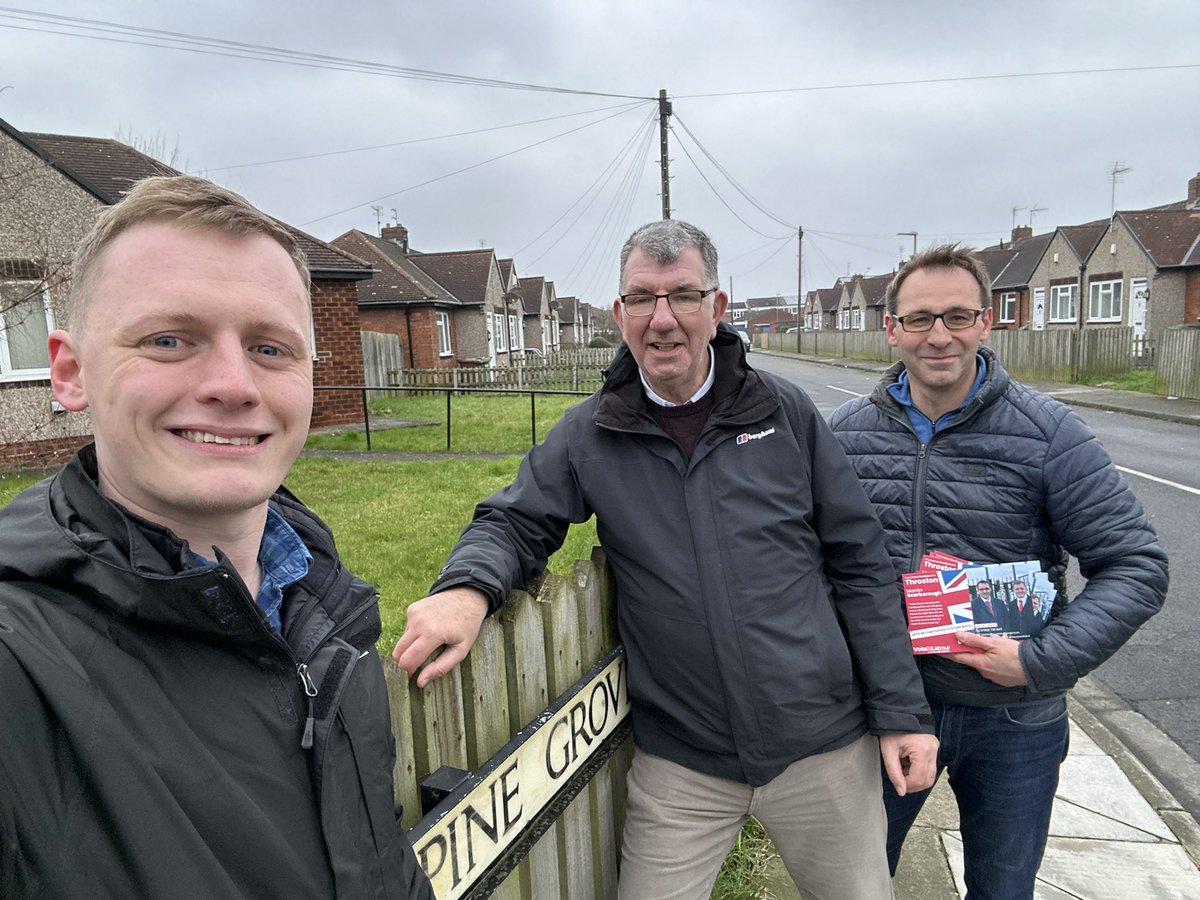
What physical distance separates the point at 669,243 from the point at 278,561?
4.62 feet

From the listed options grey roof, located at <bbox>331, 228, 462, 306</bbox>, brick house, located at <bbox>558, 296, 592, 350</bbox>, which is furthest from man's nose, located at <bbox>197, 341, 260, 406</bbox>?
brick house, located at <bbox>558, 296, 592, 350</bbox>

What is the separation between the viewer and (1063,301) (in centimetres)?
3622

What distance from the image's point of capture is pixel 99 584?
2.88 feet

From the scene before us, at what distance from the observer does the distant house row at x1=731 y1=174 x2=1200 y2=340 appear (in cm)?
2847

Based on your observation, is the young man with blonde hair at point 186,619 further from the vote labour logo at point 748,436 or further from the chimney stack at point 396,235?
Result: the chimney stack at point 396,235

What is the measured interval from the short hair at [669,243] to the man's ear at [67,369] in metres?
1.47

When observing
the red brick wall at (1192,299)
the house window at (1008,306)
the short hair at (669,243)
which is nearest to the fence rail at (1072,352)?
the red brick wall at (1192,299)

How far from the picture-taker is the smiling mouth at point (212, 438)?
3.49 ft

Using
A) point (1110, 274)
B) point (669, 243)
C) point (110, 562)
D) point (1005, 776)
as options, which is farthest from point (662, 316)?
point (1110, 274)

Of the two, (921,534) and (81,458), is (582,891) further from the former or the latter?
(81,458)

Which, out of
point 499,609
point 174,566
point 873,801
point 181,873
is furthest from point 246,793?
point 873,801

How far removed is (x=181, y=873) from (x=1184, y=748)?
4739 mm

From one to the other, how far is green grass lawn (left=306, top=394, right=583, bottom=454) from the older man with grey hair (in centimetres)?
849

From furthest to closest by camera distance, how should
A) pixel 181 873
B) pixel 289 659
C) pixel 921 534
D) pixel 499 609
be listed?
pixel 921 534 < pixel 499 609 < pixel 289 659 < pixel 181 873
